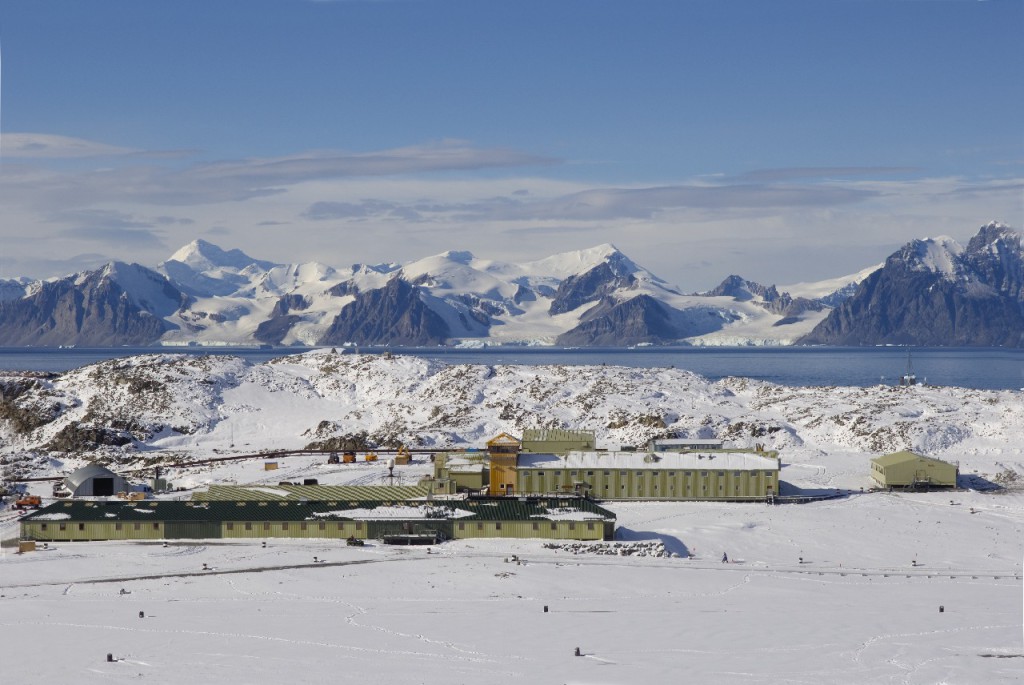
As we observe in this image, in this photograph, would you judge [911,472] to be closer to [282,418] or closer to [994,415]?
[994,415]

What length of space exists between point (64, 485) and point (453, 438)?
4203cm

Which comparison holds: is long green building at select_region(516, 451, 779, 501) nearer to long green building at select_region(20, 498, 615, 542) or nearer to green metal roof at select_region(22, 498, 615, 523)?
green metal roof at select_region(22, 498, 615, 523)

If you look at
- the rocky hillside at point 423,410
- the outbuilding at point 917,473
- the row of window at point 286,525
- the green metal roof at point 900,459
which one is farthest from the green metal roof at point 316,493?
the green metal roof at point 900,459

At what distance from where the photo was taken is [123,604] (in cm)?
6088

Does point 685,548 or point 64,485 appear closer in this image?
point 685,548

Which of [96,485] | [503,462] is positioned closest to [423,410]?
[503,462]

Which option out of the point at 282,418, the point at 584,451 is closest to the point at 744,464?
the point at 584,451

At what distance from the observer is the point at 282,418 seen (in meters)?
146

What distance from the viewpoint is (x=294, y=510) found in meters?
82.1

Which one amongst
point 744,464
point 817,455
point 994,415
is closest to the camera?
point 744,464

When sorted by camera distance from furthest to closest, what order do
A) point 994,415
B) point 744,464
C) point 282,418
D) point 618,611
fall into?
point 282,418 < point 994,415 < point 744,464 < point 618,611

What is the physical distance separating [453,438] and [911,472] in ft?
159

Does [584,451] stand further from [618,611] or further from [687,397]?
[687,397]

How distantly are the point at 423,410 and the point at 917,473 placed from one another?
62249 mm
